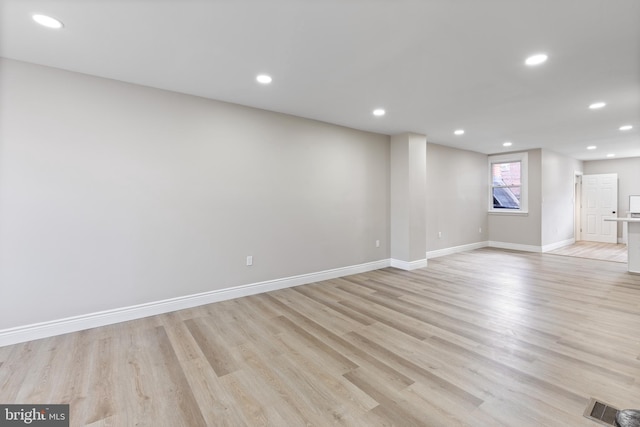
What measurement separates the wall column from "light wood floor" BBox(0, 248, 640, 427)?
5.14 ft

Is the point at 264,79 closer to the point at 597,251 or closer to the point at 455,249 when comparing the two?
the point at 455,249

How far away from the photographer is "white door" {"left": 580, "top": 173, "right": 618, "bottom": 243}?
794cm

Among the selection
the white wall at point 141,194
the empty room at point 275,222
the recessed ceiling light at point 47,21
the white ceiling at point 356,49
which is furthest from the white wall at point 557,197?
the recessed ceiling light at point 47,21

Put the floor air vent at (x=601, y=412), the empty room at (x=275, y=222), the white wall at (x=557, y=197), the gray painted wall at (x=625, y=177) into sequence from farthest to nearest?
the gray painted wall at (x=625, y=177), the white wall at (x=557, y=197), the empty room at (x=275, y=222), the floor air vent at (x=601, y=412)

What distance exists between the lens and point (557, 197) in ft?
24.0

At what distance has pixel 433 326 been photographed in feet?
9.36

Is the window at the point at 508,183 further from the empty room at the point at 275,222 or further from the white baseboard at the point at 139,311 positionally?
the white baseboard at the point at 139,311

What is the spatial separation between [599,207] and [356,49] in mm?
9933

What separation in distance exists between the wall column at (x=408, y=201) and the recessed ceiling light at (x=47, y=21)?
15.3 feet

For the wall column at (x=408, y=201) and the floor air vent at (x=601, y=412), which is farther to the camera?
the wall column at (x=408, y=201)

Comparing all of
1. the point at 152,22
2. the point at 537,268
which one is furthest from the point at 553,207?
the point at 152,22

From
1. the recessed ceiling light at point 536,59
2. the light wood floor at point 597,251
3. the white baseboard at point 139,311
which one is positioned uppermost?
the recessed ceiling light at point 536,59

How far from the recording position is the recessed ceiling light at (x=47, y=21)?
6.46 ft

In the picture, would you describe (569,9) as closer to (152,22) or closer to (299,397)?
(152,22)
